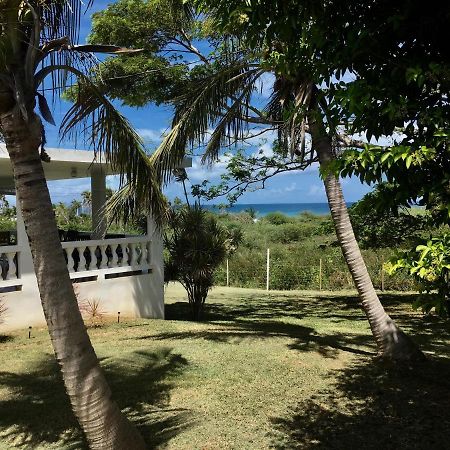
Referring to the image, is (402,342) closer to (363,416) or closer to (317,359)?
(317,359)

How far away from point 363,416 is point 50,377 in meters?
3.84

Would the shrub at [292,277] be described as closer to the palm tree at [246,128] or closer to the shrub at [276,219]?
the palm tree at [246,128]

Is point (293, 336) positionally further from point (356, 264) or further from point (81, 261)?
point (81, 261)

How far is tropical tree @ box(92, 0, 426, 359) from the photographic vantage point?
10.4ft

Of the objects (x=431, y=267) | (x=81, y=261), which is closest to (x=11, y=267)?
(x=81, y=261)

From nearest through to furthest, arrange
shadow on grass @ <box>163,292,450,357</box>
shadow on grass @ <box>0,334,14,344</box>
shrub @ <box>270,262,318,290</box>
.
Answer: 1. shadow on grass @ <box>0,334,14,344</box>
2. shadow on grass @ <box>163,292,450,357</box>
3. shrub @ <box>270,262,318,290</box>

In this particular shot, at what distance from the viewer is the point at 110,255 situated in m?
11.4

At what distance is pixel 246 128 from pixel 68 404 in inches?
249

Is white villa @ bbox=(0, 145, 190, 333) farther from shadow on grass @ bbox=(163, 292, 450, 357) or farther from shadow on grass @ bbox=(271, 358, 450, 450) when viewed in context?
shadow on grass @ bbox=(271, 358, 450, 450)

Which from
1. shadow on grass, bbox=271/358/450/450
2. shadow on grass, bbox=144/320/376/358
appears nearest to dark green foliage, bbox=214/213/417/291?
shadow on grass, bbox=144/320/376/358

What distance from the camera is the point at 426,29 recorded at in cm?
262

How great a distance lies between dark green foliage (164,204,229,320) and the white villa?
45cm

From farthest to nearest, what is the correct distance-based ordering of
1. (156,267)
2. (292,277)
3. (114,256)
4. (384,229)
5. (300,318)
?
1. (292,277)
2. (384,229)
3. (300,318)
4. (156,267)
5. (114,256)

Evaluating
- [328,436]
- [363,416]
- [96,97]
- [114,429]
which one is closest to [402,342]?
[363,416]
